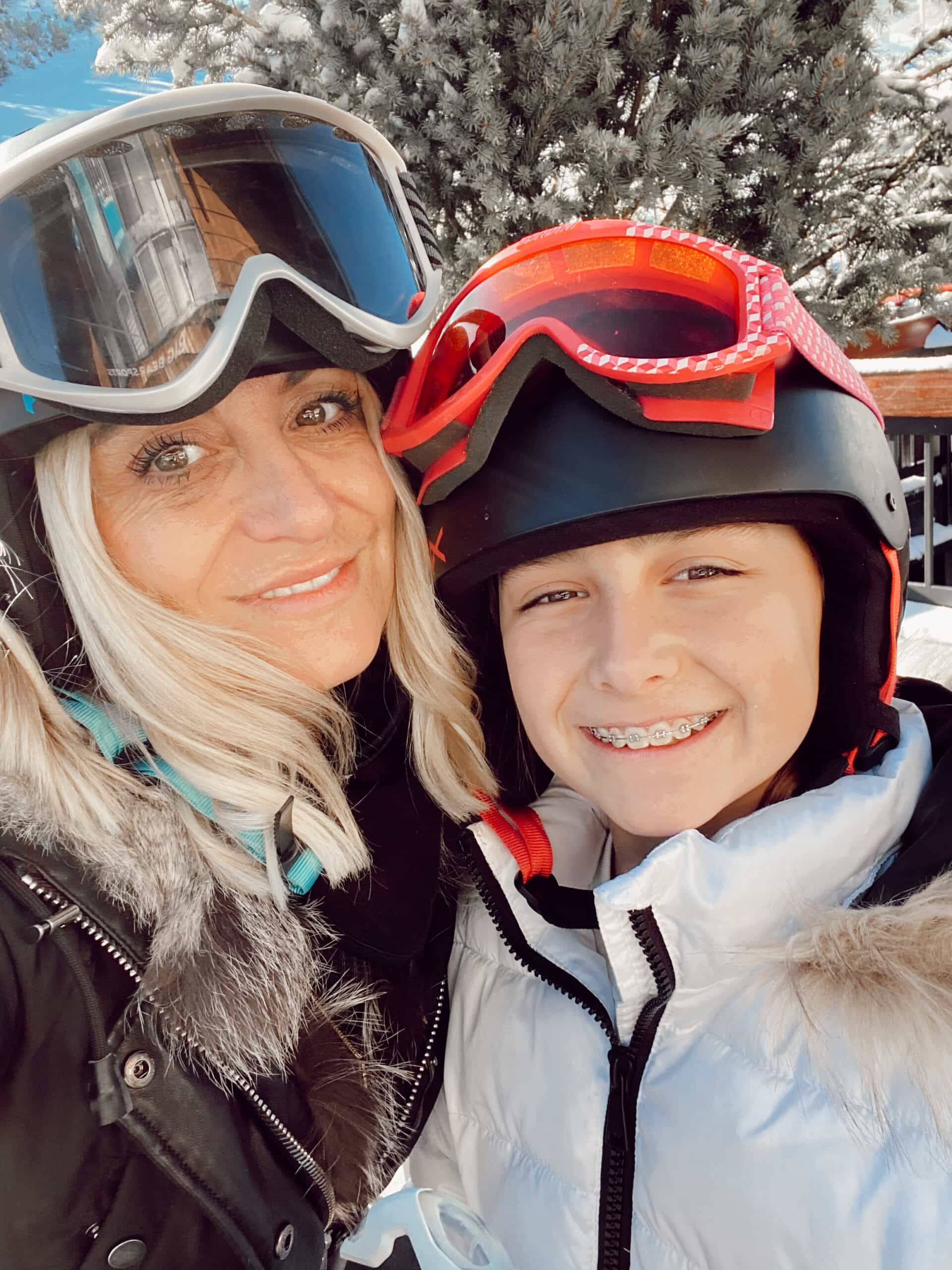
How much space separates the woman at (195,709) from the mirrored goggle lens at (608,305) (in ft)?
0.50

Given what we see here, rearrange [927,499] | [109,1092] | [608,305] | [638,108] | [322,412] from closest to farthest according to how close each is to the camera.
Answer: [109,1092] < [608,305] < [322,412] < [927,499] < [638,108]

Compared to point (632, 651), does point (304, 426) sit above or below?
above

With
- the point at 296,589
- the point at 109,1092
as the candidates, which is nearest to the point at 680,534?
the point at 296,589

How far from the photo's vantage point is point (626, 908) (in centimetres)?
122

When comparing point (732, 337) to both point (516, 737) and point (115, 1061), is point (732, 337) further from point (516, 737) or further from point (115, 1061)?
point (115, 1061)

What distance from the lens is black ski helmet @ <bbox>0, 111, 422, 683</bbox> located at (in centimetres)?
133

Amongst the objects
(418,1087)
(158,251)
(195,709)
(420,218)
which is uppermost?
(420,218)

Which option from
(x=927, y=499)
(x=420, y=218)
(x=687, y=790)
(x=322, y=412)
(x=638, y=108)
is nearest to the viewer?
(x=687, y=790)

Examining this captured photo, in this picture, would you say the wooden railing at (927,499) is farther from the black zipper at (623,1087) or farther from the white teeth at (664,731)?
the black zipper at (623,1087)

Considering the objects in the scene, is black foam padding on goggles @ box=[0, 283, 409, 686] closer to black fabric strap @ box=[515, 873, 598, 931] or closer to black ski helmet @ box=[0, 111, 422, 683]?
black ski helmet @ box=[0, 111, 422, 683]

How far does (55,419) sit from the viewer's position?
52.6 inches

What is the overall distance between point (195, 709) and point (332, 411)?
1.89 feet

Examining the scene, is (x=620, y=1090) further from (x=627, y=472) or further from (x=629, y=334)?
(x=629, y=334)

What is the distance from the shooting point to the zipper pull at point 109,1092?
3.73 ft
